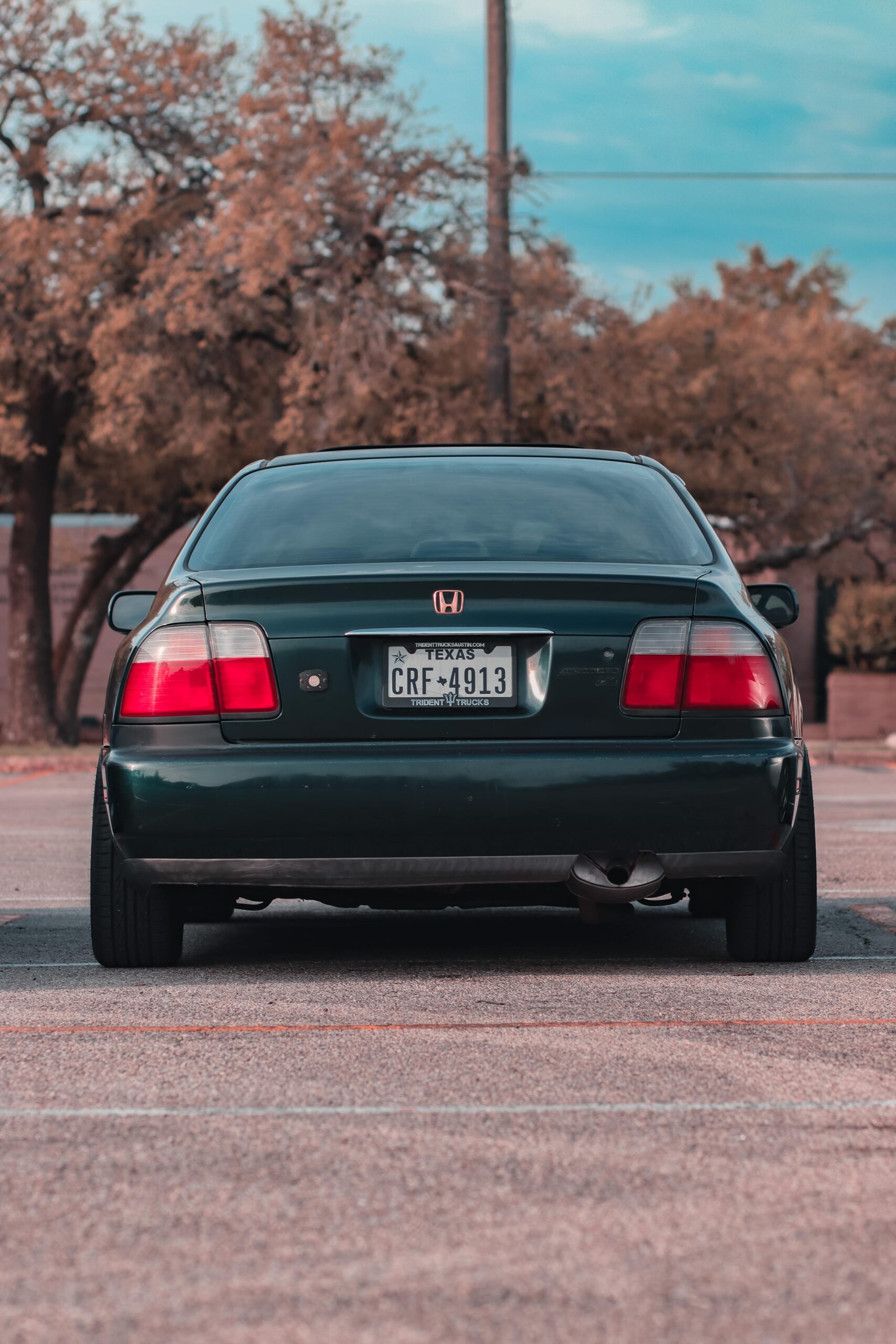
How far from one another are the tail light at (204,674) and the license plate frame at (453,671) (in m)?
0.36

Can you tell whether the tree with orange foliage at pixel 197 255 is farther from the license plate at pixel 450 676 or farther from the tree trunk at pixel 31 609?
the license plate at pixel 450 676

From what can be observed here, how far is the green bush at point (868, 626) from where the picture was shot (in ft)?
91.4

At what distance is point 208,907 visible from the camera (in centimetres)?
668

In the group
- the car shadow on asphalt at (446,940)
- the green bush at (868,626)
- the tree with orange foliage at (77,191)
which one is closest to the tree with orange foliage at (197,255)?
the tree with orange foliage at (77,191)

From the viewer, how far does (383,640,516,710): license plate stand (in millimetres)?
5711

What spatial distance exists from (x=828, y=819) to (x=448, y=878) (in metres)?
7.27

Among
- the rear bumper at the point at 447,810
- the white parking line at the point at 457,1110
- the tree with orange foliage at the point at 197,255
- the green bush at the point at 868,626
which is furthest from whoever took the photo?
the green bush at the point at 868,626

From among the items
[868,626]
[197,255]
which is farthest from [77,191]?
[868,626]

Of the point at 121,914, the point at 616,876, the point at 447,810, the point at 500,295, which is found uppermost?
the point at 500,295

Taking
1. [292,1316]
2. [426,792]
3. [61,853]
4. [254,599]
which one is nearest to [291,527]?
[254,599]

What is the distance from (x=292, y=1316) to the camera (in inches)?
115

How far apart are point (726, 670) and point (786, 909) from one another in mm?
875

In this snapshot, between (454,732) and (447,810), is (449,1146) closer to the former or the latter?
(447,810)

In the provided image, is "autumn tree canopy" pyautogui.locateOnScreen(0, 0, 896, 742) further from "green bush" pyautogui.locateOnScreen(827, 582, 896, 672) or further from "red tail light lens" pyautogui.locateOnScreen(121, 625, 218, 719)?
"red tail light lens" pyautogui.locateOnScreen(121, 625, 218, 719)
